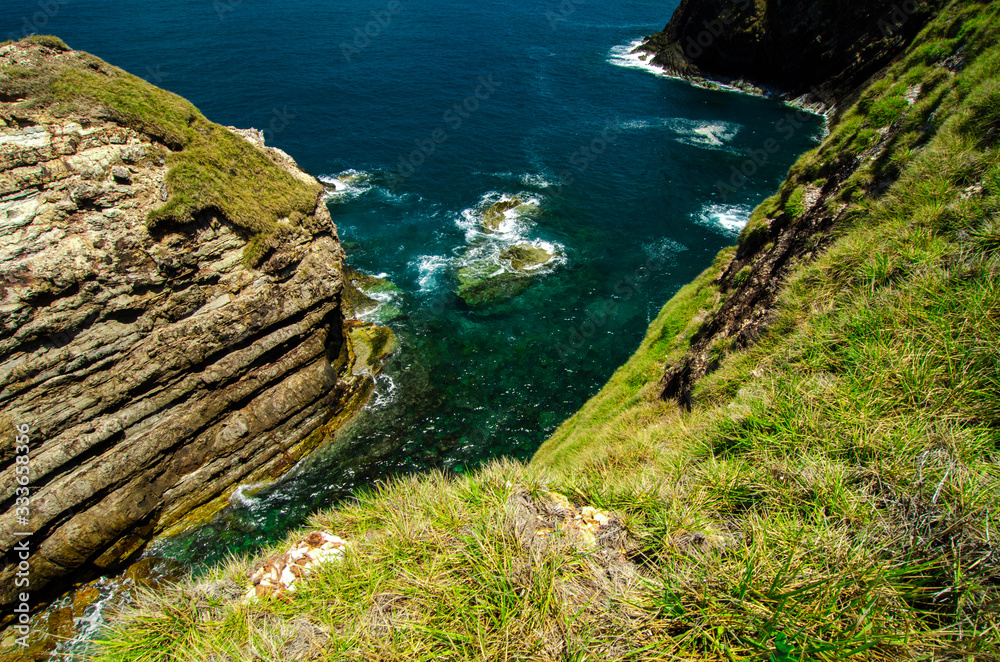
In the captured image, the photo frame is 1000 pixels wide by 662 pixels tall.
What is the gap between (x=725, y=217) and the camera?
37000 mm

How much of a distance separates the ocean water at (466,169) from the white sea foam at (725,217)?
0.20m

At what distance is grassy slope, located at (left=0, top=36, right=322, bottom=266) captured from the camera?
1661cm

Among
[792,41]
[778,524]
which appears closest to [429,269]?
[778,524]

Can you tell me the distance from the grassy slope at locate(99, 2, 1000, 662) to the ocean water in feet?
46.9

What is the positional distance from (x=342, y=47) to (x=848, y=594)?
277 ft

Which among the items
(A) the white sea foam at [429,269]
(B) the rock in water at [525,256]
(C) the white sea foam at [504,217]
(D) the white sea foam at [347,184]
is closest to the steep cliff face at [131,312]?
(A) the white sea foam at [429,269]

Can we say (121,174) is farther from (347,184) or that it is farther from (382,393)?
(347,184)

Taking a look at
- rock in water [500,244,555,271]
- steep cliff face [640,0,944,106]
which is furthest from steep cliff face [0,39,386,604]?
steep cliff face [640,0,944,106]

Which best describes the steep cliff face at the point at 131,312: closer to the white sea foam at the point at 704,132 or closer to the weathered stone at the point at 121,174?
the weathered stone at the point at 121,174

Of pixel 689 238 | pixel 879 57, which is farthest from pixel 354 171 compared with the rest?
pixel 879 57

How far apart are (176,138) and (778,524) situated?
2403cm

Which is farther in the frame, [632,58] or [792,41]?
[632,58]

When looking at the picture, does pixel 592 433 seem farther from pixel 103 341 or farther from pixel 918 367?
pixel 103 341

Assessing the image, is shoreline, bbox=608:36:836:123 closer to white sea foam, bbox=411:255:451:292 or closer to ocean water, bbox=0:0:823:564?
ocean water, bbox=0:0:823:564
